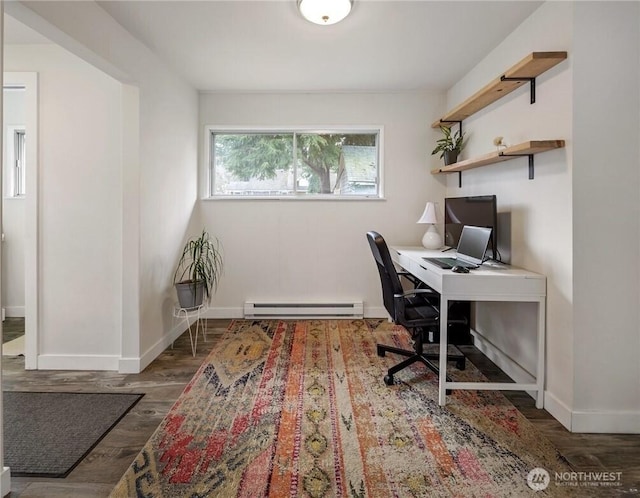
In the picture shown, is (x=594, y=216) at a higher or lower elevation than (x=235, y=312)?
higher

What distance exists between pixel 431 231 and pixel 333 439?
2419 mm

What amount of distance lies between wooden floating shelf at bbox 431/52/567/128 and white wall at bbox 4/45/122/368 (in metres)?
2.76

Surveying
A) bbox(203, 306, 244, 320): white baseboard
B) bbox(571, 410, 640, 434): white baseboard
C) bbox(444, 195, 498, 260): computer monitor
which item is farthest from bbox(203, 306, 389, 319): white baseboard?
bbox(571, 410, 640, 434): white baseboard

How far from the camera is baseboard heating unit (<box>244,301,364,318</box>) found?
4043 millimetres

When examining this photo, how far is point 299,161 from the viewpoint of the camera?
4.15 meters

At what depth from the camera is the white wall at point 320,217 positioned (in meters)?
4.01

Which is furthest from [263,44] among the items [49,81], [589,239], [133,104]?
[589,239]

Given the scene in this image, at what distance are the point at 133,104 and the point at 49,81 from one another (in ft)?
2.13

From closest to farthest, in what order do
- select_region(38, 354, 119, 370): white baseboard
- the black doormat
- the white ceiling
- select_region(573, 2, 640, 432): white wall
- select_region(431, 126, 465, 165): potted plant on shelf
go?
the black doormat → select_region(573, 2, 640, 432): white wall → the white ceiling → select_region(38, 354, 119, 370): white baseboard → select_region(431, 126, 465, 165): potted plant on shelf

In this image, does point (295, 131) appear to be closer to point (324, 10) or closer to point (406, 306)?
point (324, 10)

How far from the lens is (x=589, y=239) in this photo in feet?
6.51

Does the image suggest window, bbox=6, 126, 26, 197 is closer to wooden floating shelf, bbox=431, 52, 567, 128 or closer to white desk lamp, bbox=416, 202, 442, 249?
white desk lamp, bbox=416, 202, 442, 249

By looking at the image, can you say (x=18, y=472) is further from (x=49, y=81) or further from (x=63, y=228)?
(x=49, y=81)

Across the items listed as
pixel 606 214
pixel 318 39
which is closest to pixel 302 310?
pixel 318 39
